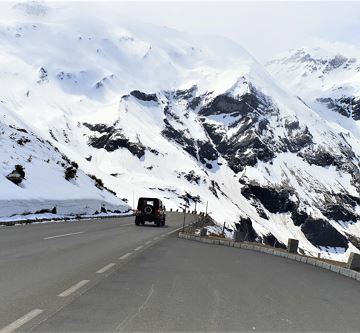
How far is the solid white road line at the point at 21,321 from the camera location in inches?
240

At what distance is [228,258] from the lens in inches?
614

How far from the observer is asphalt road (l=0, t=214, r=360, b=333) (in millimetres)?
6820

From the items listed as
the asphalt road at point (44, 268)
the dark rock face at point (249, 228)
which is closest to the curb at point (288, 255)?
the asphalt road at point (44, 268)

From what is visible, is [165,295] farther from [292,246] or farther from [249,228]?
[249,228]

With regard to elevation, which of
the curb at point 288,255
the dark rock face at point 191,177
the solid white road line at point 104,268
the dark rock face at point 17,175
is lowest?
the solid white road line at point 104,268

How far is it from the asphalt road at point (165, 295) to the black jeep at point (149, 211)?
903 inches

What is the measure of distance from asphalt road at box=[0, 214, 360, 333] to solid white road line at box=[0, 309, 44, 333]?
1 centimetres

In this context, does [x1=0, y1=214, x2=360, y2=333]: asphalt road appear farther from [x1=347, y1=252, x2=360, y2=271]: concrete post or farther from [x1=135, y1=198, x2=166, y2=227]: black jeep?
[x1=135, y1=198, x2=166, y2=227]: black jeep

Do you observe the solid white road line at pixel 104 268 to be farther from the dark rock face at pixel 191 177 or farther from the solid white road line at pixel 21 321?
the dark rock face at pixel 191 177

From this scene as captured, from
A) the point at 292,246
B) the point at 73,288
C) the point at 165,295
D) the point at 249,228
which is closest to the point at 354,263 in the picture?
the point at 292,246

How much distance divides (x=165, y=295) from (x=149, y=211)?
29.2 m

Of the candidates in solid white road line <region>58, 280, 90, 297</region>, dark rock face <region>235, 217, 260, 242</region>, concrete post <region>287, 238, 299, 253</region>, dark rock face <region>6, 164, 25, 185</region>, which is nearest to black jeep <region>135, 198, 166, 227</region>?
dark rock face <region>6, 164, 25, 185</region>

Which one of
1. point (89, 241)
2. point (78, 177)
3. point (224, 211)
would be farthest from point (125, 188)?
point (89, 241)

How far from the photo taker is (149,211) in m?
37.8
